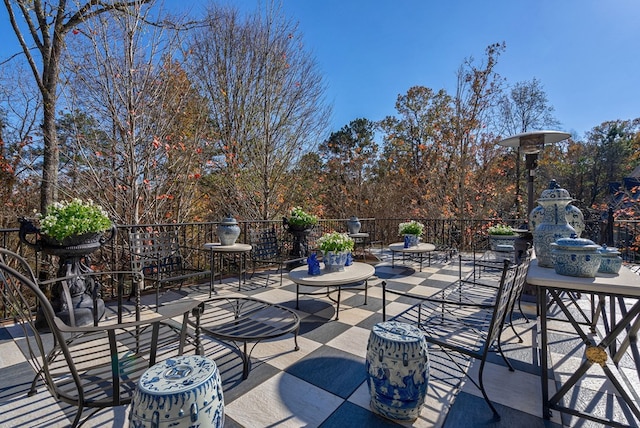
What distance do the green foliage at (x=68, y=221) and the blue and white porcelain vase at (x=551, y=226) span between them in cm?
373

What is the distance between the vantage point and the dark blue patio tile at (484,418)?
4.91ft

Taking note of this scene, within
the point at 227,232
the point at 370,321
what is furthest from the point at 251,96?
the point at 370,321

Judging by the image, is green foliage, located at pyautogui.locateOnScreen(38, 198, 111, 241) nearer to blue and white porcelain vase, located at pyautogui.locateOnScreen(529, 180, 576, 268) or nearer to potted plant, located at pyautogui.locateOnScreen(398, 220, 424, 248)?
blue and white porcelain vase, located at pyautogui.locateOnScreen(529, 180, 576, 268)

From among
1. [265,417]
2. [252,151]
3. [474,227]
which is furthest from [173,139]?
[474,227]

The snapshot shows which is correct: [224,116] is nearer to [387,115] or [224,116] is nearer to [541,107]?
[387,115]

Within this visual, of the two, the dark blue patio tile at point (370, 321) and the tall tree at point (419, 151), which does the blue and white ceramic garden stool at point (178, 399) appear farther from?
the tall tree at point (419, 151)

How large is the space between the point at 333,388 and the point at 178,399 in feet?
3.62

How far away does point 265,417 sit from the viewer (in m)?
1.57

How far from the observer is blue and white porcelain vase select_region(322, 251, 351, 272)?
3166 mm

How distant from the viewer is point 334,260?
317 cm

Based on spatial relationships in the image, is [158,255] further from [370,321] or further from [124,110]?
[124,110]

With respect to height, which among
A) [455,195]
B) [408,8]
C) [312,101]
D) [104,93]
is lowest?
[455,195]

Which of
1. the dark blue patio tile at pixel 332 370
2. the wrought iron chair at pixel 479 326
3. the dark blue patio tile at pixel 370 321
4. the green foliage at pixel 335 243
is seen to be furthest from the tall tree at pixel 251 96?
the wrought iron chair at pixel 479 326

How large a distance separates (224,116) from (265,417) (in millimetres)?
7107
